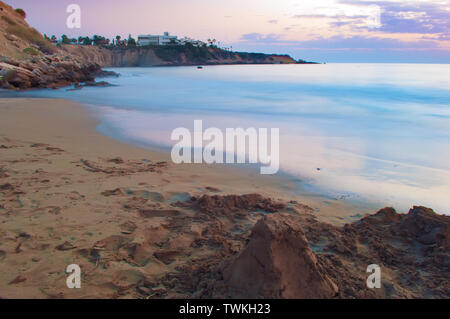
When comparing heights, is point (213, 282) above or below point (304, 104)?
below

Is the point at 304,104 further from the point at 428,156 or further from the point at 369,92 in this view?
the point at 428,156

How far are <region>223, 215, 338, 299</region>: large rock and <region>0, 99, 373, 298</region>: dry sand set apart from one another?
719mm

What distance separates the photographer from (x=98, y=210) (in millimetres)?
3525

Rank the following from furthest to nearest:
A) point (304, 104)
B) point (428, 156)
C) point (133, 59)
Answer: point (133, 59)
point (304, 104)
point (428, 156)

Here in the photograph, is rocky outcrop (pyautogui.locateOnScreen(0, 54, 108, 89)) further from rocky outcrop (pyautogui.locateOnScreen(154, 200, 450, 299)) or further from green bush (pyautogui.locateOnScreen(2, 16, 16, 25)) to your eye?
green bush (pyautogui.locateOnScreen(2, 16, 16, 25))

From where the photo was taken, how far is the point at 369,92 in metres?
21.7

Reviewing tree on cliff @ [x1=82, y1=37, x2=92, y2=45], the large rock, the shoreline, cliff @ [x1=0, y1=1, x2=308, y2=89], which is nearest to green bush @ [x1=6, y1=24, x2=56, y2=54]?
cliff @ [x1=0, y1=1, x2=308, y2=89]

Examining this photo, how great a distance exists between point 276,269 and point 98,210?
2193 millimetres

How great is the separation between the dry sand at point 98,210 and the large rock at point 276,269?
2.36ft

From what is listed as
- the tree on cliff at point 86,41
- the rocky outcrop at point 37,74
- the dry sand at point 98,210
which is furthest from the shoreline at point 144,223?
the tree on cliff at point 86,41

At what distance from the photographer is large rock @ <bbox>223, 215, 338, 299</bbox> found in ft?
6.83

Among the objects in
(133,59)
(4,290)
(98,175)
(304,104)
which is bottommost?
(4,290)
